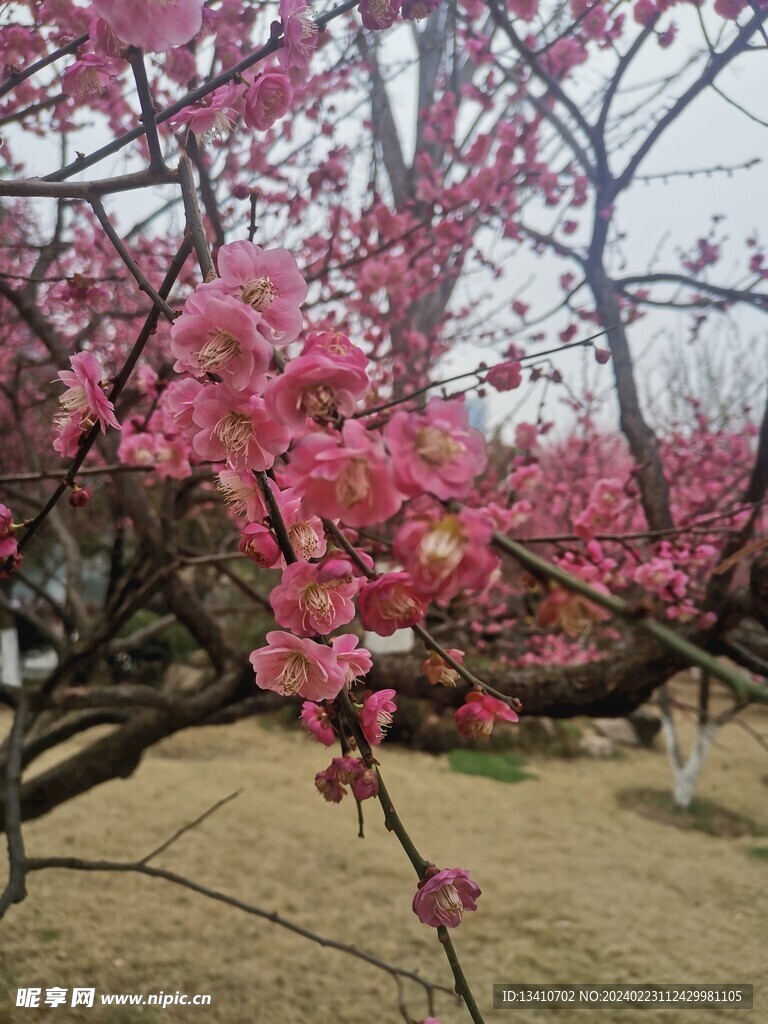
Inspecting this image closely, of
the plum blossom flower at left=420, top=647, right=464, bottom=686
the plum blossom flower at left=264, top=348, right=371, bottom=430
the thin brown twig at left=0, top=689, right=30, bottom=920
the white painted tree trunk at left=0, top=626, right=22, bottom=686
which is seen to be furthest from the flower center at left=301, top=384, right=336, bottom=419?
the white painted tree trunk at left=0, top=626, right=22, bottom=686

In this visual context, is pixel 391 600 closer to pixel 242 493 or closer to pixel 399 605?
pixel 399 605

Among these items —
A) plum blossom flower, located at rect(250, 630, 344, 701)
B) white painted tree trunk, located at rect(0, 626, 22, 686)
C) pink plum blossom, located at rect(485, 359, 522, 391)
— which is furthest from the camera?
white painted tree trunk, located at rect(0, 626, 22, 686)

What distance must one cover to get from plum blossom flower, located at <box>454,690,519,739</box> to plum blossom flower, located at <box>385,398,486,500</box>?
441mm

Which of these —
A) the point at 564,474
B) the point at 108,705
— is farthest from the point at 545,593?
the point at 564,474

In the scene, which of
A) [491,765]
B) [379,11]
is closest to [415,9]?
[379,11]

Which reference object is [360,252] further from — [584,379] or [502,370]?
[584,379]

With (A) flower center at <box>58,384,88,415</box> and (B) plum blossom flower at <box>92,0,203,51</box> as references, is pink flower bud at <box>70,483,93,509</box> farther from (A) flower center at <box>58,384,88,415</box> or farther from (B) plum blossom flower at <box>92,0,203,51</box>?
(B) plum blossom flower at <box>92,0,203,51</box>

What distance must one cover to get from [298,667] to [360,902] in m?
2.61

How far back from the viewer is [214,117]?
78 cm

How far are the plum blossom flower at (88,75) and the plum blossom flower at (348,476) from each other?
716 millimetres

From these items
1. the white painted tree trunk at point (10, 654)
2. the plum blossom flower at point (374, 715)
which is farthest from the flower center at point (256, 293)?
the white painted tree trunk at point (10, 654)

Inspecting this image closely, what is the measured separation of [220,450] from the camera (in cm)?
61

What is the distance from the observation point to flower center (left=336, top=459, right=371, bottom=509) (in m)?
0.43

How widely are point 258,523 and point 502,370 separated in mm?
876
